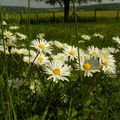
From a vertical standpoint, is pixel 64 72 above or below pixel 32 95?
above

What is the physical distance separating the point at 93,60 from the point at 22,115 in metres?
0.62

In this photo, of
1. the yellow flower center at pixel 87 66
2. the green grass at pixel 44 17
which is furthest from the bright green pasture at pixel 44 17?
the yellow flower center at pixel 87 66

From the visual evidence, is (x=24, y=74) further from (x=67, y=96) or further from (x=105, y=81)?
(x=105, y=81)

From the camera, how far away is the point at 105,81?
3.56m

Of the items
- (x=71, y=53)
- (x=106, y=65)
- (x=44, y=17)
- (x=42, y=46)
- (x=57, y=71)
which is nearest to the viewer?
(x=57, y=71)

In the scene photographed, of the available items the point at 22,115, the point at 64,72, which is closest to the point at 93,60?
the point at 64,72

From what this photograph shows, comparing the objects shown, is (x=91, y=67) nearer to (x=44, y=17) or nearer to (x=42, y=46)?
(x=42, y=46)

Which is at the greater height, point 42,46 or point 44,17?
point 42,46

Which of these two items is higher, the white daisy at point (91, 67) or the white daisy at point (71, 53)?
the white daisy at point (91, 67)

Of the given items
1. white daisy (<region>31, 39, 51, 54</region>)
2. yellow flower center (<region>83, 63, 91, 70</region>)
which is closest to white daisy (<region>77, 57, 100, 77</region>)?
yellow flower center (<region>83, 63, 91, 70</region>)

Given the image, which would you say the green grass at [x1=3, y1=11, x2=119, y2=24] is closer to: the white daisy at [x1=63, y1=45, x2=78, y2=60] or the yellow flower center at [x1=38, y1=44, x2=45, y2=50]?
the white daisy at [x1=63, y1=45, x2=78, y2=60]

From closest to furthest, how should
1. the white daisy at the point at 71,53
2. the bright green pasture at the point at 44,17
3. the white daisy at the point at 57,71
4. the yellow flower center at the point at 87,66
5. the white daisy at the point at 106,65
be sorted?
the white daisy at the point at 57,71, the yellow flower center at the point at 87,66, the white daisy at the point at 106,65, the white daisy at the point at 71,53, the bright green pasture at the point at 44,17

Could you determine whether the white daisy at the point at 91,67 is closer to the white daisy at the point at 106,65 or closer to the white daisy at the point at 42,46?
the white daisy at the point at 106,65

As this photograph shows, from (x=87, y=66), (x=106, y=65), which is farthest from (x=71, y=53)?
(x=87, y=66)
